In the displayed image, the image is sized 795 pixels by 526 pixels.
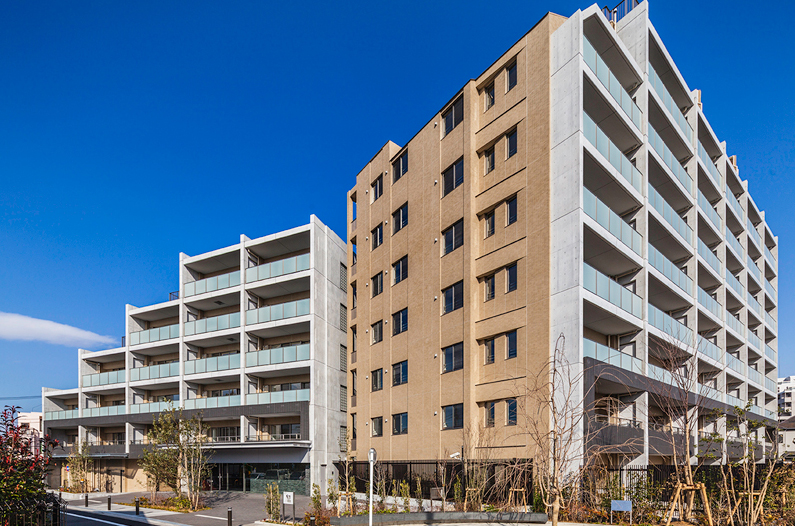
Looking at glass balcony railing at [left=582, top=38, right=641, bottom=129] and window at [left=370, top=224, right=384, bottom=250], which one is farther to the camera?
window at [left=370, top=224, right=384, bottom=250]

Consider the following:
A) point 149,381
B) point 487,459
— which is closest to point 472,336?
point 487,459

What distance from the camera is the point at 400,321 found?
3669 cm

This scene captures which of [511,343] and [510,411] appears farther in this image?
[511,343]

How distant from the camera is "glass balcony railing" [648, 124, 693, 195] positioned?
108 ft

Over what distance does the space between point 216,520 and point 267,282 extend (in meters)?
20.1

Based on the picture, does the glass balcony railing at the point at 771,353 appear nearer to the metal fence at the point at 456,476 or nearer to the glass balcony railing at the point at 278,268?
the metal fence at the point at 456,476

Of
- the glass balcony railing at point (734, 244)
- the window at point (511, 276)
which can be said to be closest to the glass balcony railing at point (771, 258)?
the glass balcony railing at point (734, 244)

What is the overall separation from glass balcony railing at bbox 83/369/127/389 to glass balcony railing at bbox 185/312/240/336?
840 centimetres

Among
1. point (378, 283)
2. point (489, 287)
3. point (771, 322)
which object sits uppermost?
point (378, 283)

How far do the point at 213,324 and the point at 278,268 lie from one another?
7109 millimetres

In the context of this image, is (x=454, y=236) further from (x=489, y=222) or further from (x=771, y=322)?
(x=771, y=322)

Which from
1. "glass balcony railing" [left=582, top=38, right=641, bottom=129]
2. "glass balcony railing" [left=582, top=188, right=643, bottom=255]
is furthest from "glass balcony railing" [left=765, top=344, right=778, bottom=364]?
"glass balcony railing" [left=582, top=38, right=641, bottom=129]

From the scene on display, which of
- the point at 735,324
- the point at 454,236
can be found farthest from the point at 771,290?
the point at 454,236

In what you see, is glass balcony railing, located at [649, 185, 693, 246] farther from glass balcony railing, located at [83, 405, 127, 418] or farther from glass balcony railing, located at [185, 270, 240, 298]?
glass balcony railing, located at [83, 405, 127, 418]
